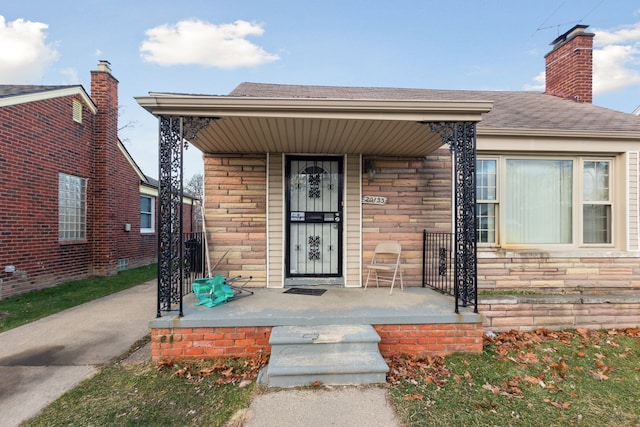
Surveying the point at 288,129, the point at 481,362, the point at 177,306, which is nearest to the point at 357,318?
the point at 481,362

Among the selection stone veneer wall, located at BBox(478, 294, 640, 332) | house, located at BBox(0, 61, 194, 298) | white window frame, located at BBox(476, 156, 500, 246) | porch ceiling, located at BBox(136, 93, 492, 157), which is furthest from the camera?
house, located at BBox(0, 61, 194, 298)

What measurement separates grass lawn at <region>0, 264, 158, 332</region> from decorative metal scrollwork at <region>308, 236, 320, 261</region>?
4.18m

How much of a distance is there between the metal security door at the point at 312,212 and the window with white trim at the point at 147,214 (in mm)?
8335

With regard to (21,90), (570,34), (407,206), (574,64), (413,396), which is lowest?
(413,396)

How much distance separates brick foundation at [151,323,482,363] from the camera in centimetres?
317

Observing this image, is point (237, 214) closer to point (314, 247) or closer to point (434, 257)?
point (314, 247)

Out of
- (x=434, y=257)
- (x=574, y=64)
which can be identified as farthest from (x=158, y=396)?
(x=574, y=64)

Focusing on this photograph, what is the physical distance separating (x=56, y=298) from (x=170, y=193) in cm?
460

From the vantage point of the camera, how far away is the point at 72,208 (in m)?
7.70

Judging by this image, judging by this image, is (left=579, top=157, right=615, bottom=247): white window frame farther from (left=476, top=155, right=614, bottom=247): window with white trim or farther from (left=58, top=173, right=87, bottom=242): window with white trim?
(left=58, top=173, right=87, bottom=242): window with white trim

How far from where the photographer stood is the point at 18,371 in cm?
308

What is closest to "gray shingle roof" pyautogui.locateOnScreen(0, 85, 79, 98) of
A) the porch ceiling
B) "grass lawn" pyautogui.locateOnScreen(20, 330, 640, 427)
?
the porch ceiling

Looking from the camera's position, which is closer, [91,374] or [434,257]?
[91,374]

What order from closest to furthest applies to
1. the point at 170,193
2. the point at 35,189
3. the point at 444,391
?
the point at 444,391 → the point at 170,193 → the point at 35,189
